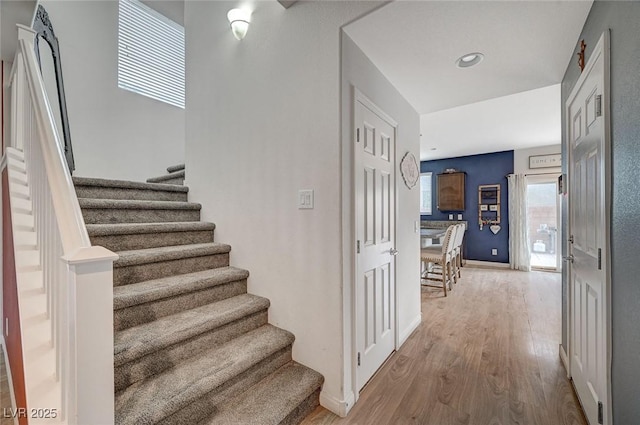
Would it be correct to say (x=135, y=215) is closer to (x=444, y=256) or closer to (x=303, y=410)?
(x=303, y=410)

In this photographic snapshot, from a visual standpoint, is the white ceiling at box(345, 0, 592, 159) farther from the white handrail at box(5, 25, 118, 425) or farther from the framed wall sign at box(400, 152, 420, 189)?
the white handrail at box(5, 25, 118, 425)

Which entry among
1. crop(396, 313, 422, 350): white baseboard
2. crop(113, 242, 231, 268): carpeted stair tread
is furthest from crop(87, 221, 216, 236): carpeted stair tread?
crop(396, 313, 422, 350): white baseboard

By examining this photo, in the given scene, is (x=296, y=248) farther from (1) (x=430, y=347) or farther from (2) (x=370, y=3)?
(1) (x=430, y=347)

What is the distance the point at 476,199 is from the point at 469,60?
5.40m

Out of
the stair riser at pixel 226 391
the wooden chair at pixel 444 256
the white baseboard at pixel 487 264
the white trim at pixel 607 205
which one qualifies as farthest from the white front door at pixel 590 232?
the white baseboard at pixel 487 264

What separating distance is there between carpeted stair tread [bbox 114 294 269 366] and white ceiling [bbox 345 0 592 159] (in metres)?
1.89

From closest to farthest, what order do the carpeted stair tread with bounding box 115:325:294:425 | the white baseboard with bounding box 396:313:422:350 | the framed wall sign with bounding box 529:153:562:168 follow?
the carpeted stair tread with bounding box 115:325:294:425
the white baseboard with bounding box 396:313:422:350
the framed wall sign with bounding box 529:153:562:168

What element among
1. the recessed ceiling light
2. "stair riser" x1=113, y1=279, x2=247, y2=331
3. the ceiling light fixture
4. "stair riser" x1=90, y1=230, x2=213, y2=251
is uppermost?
the ceiling light fixture

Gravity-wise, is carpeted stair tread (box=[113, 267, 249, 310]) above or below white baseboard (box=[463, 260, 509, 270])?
above

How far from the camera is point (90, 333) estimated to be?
84 cm

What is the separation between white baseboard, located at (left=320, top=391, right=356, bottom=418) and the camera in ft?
5.65

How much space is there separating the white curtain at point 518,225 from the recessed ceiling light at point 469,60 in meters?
5.02

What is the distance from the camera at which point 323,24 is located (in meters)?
1.80

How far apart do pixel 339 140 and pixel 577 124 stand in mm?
1613
